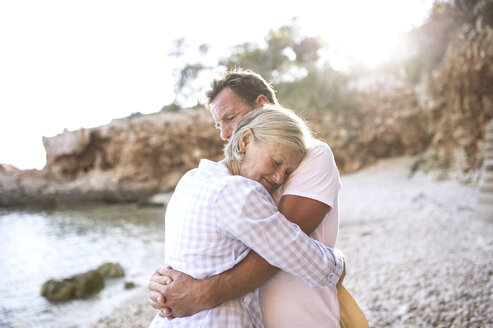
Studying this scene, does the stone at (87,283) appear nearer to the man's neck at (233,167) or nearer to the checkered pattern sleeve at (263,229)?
the man's neck at (233,167)

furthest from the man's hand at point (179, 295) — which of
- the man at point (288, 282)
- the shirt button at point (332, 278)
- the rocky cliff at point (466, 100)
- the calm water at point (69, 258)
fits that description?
the rocky cliff at point (466, 100)

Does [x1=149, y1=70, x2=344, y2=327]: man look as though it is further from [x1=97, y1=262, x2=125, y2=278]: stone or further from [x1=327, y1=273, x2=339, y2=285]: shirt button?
[x1=97, y1=262, x2=125, y2=278]: stone

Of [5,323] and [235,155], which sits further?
[5,323]

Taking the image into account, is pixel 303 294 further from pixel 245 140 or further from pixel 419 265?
pixel 419 265

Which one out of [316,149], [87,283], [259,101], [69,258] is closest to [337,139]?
[69,258]

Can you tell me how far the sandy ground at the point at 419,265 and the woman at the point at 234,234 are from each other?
10.3 ft

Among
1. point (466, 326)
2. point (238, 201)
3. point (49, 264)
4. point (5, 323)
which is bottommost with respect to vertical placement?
point (49, 264)

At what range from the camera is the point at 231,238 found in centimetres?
128

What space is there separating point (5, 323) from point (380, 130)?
69.9 ft

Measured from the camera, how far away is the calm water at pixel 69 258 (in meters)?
6.55

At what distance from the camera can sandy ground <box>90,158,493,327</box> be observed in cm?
378

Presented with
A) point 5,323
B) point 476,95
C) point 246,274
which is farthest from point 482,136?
point 5,323

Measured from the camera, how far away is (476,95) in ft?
34.7

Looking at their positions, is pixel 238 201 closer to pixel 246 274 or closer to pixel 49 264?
pixel 246 274
